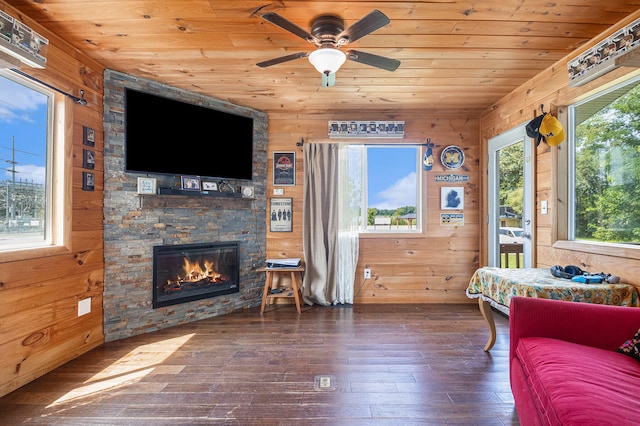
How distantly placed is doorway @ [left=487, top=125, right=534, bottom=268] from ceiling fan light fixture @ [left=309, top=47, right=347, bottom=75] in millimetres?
2184

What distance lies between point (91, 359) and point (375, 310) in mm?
2701

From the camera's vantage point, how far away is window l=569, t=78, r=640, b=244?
2.08 m

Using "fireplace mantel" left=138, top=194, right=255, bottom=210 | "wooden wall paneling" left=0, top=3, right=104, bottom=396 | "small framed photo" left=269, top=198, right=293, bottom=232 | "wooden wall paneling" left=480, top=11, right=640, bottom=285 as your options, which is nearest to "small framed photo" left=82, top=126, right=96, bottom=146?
"wooden wall paneling" left=0, top=3, right=104, bottom=396

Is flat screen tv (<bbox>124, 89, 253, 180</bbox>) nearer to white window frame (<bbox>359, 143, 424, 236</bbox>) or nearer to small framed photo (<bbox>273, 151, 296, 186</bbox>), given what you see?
small framed photo (<bbox>273, 151, 296, 186</bbox>)

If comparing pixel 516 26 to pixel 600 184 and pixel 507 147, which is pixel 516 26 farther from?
pixel 507 147

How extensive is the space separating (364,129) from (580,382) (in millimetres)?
3133

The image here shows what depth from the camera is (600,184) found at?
7.55ft

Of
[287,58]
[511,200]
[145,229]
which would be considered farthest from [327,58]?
[511,200]

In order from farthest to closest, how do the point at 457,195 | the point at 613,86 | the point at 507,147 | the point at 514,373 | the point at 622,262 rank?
the point at 457,195 → the point at 507,147 → the point at 613,86 → the point at 622,262 → the point at 514,373

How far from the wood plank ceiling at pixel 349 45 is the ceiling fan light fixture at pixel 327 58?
0.24 m

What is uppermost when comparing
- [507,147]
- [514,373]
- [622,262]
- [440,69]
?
[440,69]

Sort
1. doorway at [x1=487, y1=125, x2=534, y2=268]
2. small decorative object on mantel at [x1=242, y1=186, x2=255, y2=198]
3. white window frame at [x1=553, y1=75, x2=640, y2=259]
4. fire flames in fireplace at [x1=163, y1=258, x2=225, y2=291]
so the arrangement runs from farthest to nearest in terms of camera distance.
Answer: small decorative object on mantel at [x1=242, y1=186, x2=255, y2=198] < fire flames in fireplace at [x1=163, y1=258, x2=225, y2=291] < doorway at [x1=487, y1=125, x2=534, y2=268] < white window frame at [x1=553, y1=75, x2=640, y2=259]

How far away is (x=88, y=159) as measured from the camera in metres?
2.51

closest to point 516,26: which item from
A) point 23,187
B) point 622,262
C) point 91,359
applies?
point 622,262
